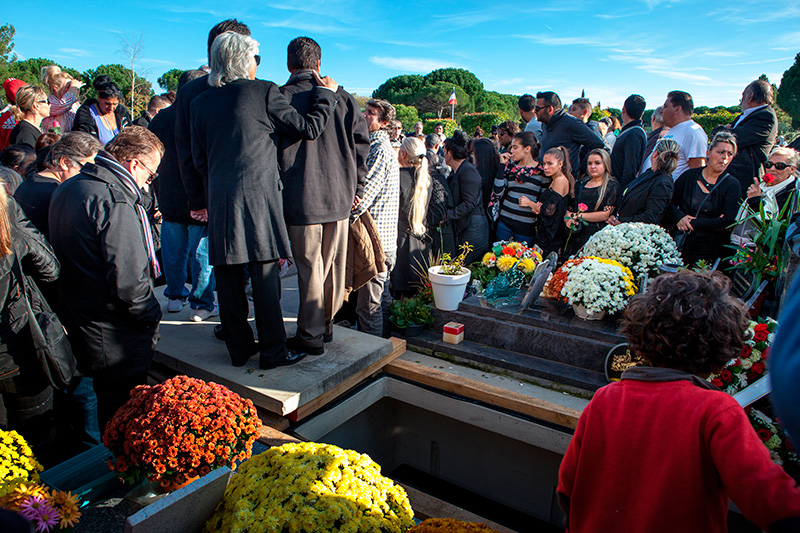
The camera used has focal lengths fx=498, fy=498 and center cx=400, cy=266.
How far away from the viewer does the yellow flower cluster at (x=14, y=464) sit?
70.1 inches

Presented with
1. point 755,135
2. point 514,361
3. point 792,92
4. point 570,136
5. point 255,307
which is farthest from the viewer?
point 792,92

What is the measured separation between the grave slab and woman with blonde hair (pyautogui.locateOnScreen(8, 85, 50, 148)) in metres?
2.75

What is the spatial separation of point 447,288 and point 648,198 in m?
2.25

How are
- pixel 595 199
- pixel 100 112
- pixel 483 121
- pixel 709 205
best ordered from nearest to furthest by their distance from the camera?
pixel 709 205, pixel 595 199, pixel 100 112, pixel 483 121

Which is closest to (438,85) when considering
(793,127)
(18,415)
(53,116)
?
(793,127)

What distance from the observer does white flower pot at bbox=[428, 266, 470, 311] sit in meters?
4.48

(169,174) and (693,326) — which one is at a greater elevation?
(169,174)

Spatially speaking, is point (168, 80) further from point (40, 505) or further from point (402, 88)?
point (40, 505)

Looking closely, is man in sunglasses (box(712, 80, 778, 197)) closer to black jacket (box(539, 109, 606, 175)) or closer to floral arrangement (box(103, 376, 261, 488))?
black jacket (box(539, 109, 606, 175))

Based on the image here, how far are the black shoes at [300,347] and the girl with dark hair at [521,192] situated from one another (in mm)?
2794

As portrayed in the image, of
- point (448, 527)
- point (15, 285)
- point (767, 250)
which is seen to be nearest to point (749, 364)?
point (767, 250)

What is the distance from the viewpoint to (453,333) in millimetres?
4363

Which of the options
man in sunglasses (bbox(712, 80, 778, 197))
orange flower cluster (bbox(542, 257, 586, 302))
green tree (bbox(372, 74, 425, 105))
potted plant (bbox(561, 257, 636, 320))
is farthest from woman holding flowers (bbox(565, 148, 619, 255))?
green tree (bbox(372, 74, 425, 105))

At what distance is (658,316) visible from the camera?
1.59 m
